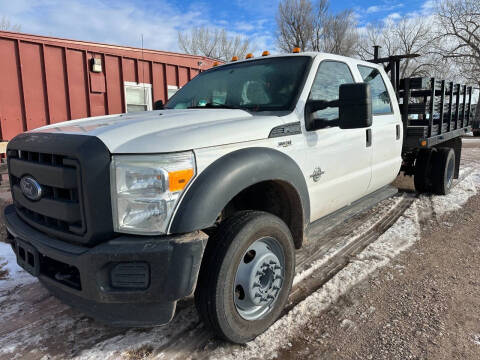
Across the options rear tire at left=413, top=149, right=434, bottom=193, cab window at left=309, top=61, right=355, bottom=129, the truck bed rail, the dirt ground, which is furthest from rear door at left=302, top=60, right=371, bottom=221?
Answer: rear tire at left=413, top=149, right=434, bottom=193

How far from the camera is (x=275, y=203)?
2.66m

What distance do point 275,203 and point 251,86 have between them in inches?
40.7

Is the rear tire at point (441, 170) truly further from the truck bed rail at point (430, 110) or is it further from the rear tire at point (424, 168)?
the truck bed rail at point (430, 110)

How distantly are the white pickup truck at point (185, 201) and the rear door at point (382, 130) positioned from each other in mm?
925

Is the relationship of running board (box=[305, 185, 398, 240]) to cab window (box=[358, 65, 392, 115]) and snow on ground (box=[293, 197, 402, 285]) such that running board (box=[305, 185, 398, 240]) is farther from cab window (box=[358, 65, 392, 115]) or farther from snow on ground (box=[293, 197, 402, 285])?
cab window (box=[358, 65, 392, 115])

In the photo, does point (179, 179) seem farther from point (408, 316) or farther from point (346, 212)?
point (346, 212)

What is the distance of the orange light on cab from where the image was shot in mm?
1744

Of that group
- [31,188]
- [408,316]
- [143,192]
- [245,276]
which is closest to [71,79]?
[31,188]

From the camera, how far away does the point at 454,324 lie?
231 cm

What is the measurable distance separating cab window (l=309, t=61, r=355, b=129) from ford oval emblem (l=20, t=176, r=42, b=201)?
6.27 feet

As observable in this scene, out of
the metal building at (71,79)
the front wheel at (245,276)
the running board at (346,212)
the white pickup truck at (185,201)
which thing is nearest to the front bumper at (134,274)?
the white pickup truck at (185,201)

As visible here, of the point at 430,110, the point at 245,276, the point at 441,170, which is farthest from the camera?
the point at 441,170

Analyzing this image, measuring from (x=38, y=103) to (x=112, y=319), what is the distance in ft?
21.0

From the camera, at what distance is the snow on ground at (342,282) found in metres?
2.12
